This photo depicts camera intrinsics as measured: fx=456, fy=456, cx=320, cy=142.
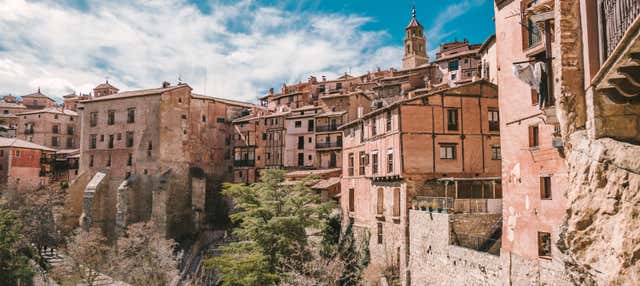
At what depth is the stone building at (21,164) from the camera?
57688mm

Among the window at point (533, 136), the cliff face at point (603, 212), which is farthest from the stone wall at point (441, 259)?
the cliff face at point (603, 212)

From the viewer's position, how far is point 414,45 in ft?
263

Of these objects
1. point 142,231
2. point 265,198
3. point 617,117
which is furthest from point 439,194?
point 142,231

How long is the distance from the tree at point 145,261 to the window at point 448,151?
2159cm

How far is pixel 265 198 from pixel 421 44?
59337 mm

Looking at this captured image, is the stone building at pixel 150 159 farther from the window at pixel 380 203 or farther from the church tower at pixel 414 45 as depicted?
the church tower at pixel 414 45

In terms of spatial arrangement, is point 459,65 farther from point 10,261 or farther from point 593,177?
point 593,177

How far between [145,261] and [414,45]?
5930 cm

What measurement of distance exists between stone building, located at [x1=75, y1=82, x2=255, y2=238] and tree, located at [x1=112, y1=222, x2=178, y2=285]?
5242 mm

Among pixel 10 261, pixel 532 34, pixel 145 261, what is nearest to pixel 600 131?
pixel 532 34

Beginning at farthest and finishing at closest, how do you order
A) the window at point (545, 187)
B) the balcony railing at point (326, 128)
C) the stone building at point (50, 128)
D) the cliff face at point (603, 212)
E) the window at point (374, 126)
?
the stone building at point (50, 128), the balcony railing at point (326, 128), the window at point (374, 126), the window at point (545, 187), the cliff face at point (603, 212)

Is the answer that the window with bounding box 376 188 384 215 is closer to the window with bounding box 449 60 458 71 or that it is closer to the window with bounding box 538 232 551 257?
the window with bounding box 538 232 551 257

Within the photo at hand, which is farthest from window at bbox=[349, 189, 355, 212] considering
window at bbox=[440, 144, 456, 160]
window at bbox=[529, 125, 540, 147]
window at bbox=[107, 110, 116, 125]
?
window at bbox=[107, 110, 116, 125]

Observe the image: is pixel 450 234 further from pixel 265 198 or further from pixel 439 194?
pixel 265 198
